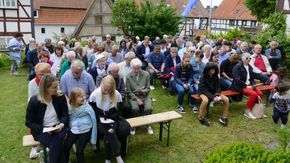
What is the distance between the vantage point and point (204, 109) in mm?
6484

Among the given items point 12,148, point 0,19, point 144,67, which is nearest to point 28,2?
point 0,19

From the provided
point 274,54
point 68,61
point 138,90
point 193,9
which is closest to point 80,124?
point 138,90

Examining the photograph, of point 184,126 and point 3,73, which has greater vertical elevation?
point 3,73

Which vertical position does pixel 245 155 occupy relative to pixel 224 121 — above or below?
above

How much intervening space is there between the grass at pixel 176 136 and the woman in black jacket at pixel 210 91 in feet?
0.67

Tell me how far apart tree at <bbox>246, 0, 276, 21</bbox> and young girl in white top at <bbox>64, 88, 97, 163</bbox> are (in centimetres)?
2104

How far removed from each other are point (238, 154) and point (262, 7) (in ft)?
75.4

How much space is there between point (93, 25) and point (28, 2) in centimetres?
753

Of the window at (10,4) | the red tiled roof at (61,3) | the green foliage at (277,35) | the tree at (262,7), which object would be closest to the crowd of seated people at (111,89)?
the green foliage at (277,35)

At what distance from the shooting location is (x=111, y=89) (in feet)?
15.4

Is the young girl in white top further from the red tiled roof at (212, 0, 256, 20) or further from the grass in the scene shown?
the red tiled roof at (212, 0, 256, 20)

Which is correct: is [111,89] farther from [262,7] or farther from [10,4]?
[262,7]

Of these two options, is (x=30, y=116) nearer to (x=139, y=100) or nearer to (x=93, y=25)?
(x=139, y=100)

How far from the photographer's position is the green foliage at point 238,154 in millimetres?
3119
